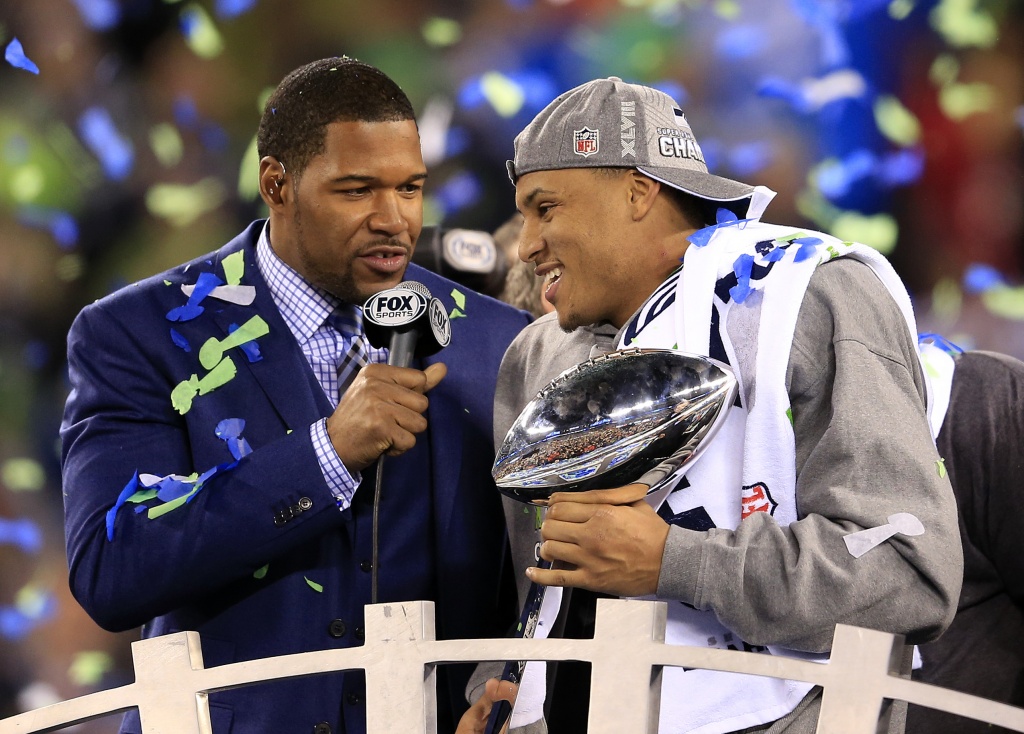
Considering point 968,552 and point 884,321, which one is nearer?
point 884,321

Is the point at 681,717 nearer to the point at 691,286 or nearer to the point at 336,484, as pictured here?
the point at 691,286

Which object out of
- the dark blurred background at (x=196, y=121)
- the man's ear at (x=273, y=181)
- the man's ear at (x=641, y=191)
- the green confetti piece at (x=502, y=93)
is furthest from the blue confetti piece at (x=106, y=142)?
the man's ear at (x=641, y=191)

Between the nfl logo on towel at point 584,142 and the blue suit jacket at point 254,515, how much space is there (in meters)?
0.43

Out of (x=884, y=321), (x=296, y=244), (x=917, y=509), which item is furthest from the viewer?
(x=296, y=244)

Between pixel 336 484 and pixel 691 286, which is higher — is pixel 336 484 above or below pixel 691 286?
below

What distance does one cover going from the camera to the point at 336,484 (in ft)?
5.08

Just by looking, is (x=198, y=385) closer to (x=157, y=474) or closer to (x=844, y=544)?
(x=157, y=474)

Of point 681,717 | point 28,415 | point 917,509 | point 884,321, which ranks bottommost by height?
point 681,717

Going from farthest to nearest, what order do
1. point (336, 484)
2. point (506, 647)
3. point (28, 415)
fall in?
point (28, 415) → point (336, 484) → point (506, 647)

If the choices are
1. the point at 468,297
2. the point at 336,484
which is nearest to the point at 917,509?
the point at 336,484

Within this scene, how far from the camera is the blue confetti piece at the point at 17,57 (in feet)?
8.80

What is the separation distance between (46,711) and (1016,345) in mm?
2015

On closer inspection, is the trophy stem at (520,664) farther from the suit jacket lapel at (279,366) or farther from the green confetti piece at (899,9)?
the green confetti piece at (899,9)

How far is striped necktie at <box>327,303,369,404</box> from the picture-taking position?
69.3 inches
